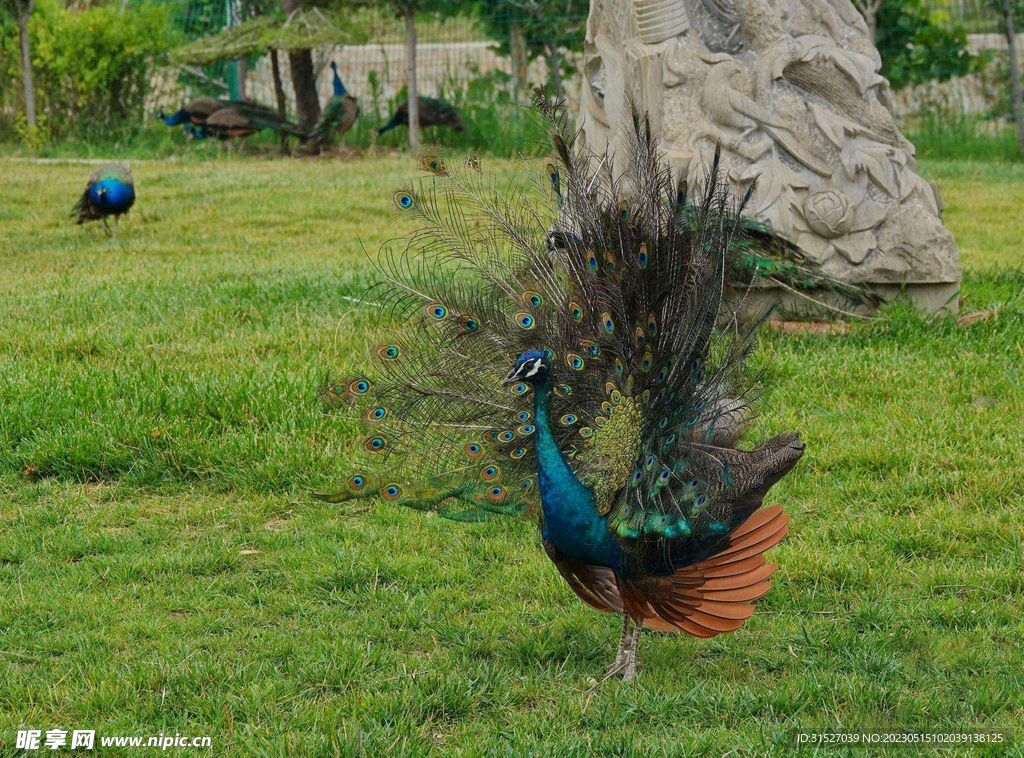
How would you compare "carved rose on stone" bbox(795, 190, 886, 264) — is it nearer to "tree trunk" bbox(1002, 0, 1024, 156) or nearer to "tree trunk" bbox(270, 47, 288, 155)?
"tree trunk" bbox(1002, 0, 1024, 156)

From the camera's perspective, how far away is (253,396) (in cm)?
582

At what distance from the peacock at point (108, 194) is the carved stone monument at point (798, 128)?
5.10 metres

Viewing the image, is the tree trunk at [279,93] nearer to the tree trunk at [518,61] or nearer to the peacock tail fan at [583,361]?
the tree trunk at [518,61]

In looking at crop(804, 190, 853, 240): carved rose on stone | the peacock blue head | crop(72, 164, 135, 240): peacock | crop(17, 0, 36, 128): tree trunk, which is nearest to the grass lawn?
crop(804, 190, 853, 240): carved rose on stone

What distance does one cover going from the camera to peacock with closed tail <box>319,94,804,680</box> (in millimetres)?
3279

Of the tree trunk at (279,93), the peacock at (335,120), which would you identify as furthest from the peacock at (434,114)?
the tree trunk at (279,93)

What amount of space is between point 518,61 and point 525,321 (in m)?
13.6

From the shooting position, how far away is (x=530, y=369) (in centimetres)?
321

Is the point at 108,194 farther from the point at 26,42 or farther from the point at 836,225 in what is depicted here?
the point at 836,225

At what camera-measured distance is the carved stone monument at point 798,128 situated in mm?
7316

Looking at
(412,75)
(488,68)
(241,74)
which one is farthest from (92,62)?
(488,68)

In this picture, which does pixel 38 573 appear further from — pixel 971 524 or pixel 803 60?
pixel 803 60

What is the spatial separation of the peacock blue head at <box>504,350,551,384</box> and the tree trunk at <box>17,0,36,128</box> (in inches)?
553

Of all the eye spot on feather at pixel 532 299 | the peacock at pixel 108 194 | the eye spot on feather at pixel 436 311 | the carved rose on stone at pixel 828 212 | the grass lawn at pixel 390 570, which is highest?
the eye spot on feather at pixel 532 299
